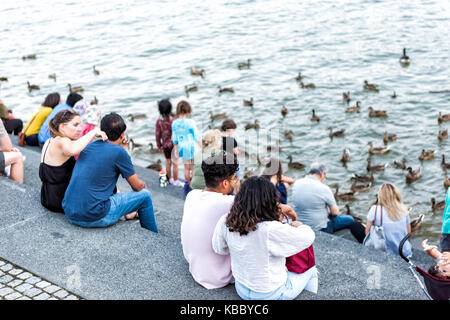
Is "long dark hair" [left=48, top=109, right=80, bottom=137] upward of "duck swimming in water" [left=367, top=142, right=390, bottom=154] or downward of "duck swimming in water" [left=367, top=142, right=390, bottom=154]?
upward

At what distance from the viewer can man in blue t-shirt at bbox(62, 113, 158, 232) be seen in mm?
5934

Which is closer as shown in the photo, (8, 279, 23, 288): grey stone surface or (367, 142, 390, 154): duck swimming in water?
(8, 279, 23, 288): grey stone surface

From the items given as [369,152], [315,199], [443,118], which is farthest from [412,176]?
[315,199]

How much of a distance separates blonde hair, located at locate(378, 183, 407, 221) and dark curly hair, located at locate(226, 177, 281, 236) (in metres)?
2.99

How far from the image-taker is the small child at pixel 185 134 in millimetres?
9008

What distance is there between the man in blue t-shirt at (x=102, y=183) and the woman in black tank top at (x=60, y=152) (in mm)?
130

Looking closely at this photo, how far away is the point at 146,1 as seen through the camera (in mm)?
35094

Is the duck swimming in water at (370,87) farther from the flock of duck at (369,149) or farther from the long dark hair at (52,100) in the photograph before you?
the long dark hair at (52,100)

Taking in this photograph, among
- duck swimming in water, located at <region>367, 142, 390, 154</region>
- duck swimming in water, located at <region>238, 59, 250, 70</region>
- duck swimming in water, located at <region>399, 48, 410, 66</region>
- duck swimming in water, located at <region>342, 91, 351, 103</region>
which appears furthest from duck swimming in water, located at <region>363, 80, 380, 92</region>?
duck swimming in water, located at <region>238, 59, 250, 70</region>

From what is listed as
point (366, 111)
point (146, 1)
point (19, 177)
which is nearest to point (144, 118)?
point (366, 111)

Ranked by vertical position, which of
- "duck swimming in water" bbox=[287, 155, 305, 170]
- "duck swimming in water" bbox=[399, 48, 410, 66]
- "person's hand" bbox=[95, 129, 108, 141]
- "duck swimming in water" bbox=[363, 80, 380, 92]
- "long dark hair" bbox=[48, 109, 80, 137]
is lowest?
"duck swimming in water" bbox=[287, 155, 305, 170]

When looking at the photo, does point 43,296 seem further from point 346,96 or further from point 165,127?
point 346,96

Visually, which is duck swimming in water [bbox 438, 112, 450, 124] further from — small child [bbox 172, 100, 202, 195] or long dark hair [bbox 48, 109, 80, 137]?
long dark hair [bbox 48, 109, 80, 137]

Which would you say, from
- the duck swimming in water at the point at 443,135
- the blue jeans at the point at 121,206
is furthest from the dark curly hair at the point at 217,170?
the duck swimming in water at the point at 443,135
